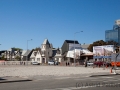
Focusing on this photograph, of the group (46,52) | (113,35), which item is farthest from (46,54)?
(113,35)

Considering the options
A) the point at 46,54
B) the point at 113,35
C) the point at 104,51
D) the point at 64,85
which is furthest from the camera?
the point at 113,35

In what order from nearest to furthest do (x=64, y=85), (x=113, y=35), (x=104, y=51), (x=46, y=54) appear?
1. (x=64, y=85)
2. (x=104, y=51)
3. (x=46, y=54)
4. (x=113, y=35)

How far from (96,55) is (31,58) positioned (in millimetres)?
64042

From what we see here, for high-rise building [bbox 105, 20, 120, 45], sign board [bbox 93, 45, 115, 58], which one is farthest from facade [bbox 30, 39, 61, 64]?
sign board [bbox 93, 45, 115, 58]

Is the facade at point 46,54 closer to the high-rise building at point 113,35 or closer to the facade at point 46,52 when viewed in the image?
the facade at point 46,52

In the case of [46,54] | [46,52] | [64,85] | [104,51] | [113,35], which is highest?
[113,35]

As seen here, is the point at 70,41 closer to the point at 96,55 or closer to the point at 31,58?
the point at 31,58

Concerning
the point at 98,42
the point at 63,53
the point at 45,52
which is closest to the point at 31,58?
the point at 45,52

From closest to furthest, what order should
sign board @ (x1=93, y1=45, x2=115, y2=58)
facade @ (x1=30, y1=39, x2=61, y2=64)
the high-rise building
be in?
sign board @ (x1=93, y1=45, x2=115, y2=58)
facade @ (x1=30, y1=39, x2=61, y2=64)
the high-rise building

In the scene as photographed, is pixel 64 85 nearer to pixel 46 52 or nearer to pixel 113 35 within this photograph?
pixel 46 52

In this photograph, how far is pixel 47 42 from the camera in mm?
120688

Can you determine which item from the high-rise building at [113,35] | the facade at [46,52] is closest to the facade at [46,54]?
the facade at [46,52]

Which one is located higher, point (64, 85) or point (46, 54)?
point (46, 54)

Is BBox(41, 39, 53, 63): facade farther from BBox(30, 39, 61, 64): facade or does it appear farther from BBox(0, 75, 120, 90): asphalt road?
BBox(0, 75, 120, 90): asphalt road
